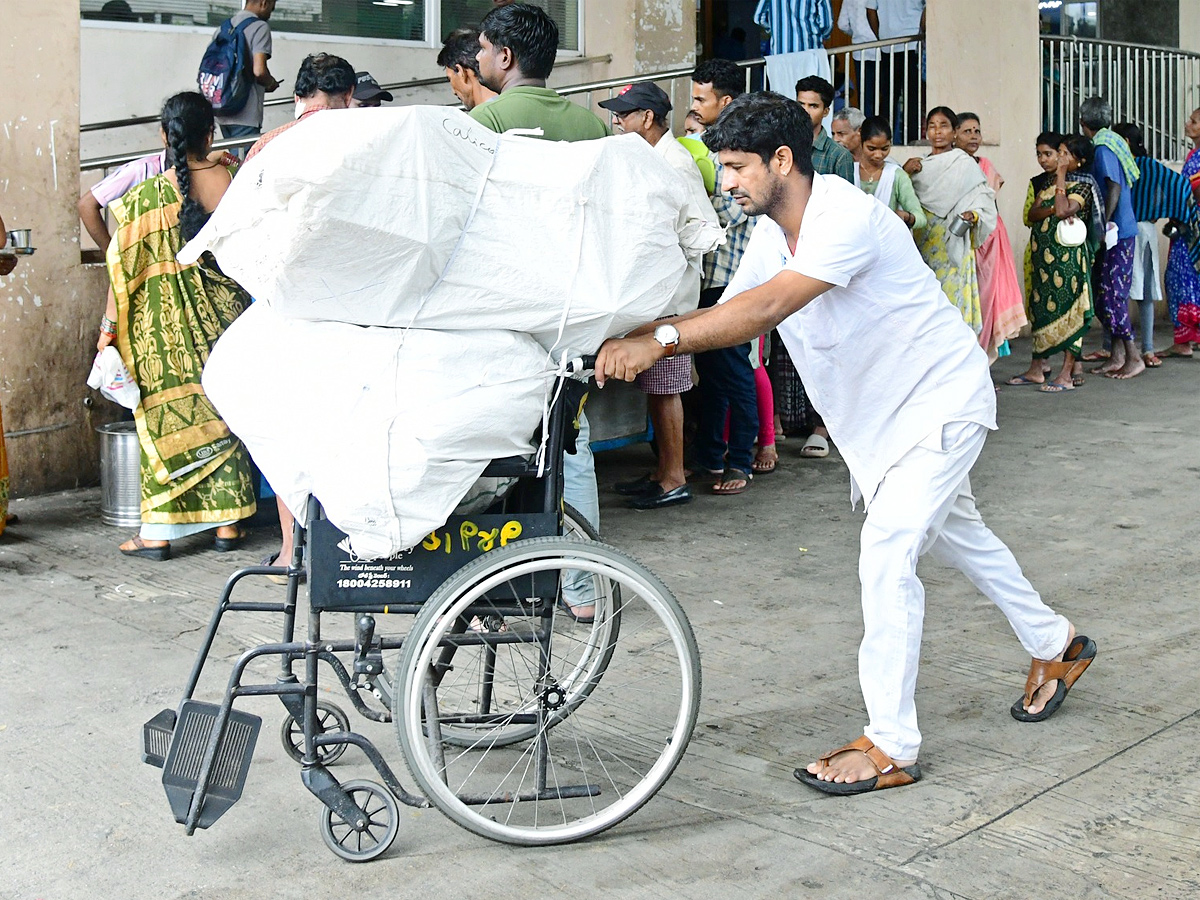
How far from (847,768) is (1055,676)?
0.77 meters

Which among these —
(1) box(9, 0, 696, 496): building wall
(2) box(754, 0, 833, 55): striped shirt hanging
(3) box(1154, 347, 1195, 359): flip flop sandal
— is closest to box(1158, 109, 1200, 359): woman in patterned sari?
(3) box(1154, 347, 1195, 359): flip flop sandal

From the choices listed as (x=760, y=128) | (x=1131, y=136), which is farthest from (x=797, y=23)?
(x=760, y=128)

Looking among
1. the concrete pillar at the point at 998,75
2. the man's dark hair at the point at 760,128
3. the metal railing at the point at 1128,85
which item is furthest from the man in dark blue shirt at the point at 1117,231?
the man's dark hair at the point at 760,128

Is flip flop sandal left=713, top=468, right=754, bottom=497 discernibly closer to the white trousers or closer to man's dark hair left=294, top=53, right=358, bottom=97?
man's dark hair left=294, top=53, right=358, bottom=97

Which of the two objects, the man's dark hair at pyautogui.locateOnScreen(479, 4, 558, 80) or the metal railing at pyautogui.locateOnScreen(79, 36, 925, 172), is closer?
the man's dark hair at pyautogui.locateOnScreen(479, 4, 558, 80)

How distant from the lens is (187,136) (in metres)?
4.87

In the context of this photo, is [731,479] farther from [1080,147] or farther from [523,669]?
[1080,147]

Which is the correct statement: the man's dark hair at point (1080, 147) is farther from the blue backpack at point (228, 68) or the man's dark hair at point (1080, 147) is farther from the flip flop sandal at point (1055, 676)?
the flip flop sandal at point (1055, 676)

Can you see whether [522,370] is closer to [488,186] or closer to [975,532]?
[488,186]

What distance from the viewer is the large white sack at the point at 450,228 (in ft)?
8.58

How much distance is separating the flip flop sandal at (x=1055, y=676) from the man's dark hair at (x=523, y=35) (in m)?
2.23

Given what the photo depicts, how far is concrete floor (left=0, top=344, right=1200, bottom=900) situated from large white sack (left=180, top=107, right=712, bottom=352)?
3.63 feet

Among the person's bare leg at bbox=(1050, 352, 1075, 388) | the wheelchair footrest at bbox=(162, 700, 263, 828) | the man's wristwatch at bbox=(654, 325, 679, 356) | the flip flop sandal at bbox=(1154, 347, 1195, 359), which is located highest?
the man's wristwatch at bbox=(654, 325, 679, 356)

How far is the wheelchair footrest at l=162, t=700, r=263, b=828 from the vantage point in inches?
112
